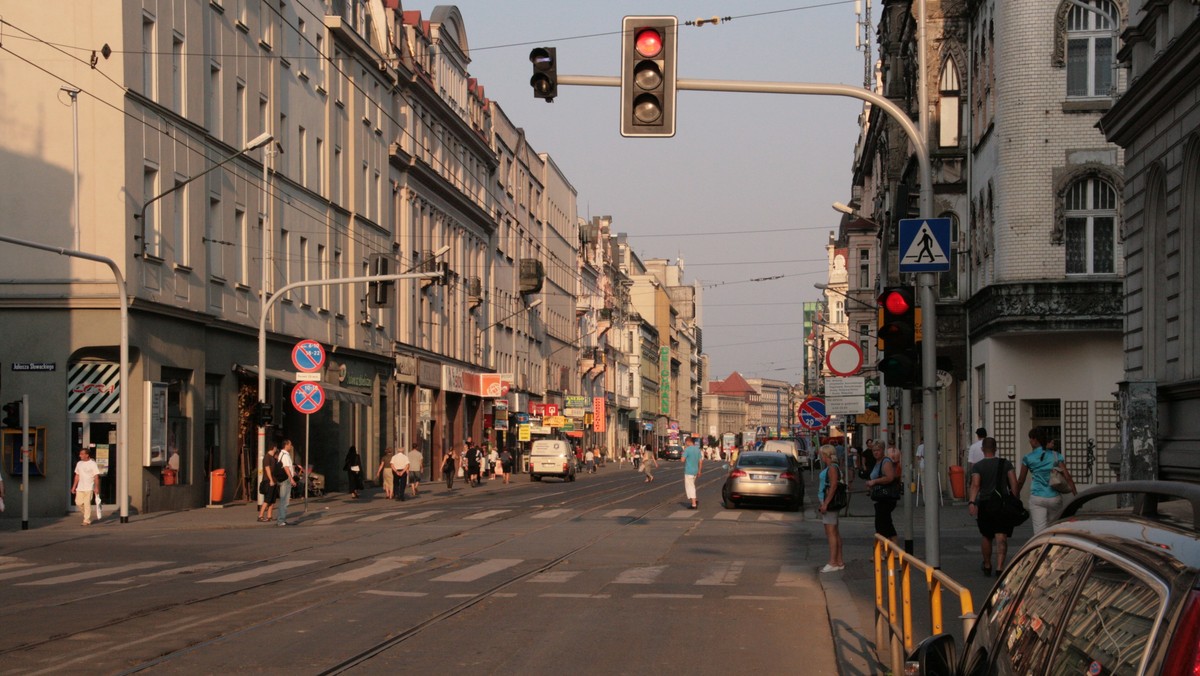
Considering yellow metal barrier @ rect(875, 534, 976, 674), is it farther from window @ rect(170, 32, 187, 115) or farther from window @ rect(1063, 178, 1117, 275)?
window @ rect(170, 32, 187, 115)

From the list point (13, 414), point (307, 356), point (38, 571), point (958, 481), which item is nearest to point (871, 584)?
point (38, 571)

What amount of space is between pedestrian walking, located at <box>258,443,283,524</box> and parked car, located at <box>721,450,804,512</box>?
11.3 meters

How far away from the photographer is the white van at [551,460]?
62156 mm

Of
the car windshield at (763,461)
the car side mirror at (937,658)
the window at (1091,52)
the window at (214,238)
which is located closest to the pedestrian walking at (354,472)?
the window at (214,238)

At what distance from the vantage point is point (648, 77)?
44.3 ft

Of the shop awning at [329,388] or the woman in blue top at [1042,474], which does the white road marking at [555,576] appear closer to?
the woman in blue top at [1042,474]

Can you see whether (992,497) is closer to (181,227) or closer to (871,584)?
(871,584)

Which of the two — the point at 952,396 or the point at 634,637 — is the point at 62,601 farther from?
the point at 952,396

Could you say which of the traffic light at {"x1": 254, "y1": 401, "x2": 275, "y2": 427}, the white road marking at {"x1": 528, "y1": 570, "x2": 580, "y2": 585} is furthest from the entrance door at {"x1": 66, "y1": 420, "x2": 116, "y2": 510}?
the white road marking at {"x1": 528, "y1": 570, "x2": 580, "y2": 585}

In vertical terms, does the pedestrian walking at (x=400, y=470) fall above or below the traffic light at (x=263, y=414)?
below

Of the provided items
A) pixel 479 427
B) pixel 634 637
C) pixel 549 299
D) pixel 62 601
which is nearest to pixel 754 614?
pixel 634 637

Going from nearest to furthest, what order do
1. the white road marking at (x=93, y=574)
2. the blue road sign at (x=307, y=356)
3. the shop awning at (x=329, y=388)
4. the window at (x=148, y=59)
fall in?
the white road marking at (x=93, y=574), the window at (x=148, y=59), the blue road sign at (x=307, y=356), the shop awning at (x=329, y=388)

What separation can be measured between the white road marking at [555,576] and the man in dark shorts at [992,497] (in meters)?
4.97

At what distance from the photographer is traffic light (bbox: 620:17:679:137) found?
13484mm
